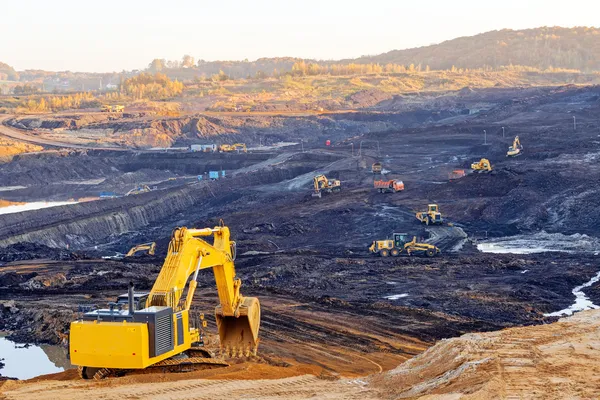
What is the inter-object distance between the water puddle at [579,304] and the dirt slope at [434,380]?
9.18m

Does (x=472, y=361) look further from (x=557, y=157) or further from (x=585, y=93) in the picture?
(x=585, y=93)

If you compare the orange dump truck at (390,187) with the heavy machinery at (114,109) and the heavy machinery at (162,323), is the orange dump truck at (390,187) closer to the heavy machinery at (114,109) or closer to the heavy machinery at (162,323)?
the heavy machinery at (162,323)

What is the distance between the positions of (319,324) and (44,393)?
1004 cm

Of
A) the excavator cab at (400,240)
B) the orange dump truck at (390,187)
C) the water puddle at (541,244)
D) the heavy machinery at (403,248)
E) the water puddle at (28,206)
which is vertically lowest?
the water puddle at (28,206)

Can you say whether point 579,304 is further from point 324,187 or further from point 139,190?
point 139,190

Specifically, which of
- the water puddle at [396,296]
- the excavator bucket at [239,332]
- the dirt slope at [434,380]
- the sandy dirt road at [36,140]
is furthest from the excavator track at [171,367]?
the sandy dirt road at [36,140]

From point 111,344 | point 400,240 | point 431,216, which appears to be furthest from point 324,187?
point 111,344

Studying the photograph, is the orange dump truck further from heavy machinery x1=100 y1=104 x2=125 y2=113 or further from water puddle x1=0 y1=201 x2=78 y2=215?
heavy machinery x1=100 y1=104 x2=125 y2=113

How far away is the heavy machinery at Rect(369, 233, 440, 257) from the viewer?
112ft

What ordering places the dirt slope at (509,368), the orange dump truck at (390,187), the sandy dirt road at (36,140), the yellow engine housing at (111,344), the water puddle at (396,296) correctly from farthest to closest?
the sandy dirt road at (36,140) < the orange dump truck at (390,187) < the water puddle at (396,296) < the yellow engine housing at (111,344) < the dirt slope at (509,368)

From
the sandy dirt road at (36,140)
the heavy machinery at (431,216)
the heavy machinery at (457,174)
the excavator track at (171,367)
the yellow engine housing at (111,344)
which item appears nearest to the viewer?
the yellow engine housing at (111,344)

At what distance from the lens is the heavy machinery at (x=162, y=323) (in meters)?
12.1

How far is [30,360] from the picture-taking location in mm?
19984

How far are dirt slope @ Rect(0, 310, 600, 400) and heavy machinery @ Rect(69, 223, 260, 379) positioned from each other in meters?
0.34
